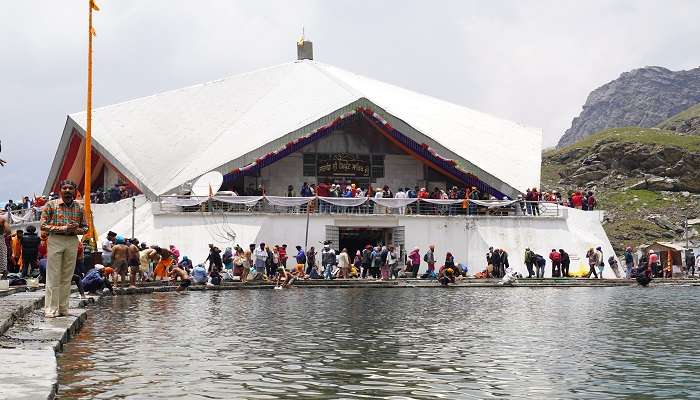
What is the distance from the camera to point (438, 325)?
41.1 ft

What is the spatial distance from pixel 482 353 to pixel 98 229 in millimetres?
25434

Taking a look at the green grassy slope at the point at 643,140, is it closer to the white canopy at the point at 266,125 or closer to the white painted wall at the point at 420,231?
the white canopy at the point at 266,125

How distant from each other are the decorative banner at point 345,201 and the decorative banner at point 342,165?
5783 mm

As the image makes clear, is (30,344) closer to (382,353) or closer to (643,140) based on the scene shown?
(382,353)

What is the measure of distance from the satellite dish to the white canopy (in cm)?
87

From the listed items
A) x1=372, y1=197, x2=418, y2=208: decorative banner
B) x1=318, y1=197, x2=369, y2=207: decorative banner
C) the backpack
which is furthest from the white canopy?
the backpack

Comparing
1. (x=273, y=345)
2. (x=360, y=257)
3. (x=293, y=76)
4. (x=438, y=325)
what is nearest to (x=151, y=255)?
(x=360, y=257)

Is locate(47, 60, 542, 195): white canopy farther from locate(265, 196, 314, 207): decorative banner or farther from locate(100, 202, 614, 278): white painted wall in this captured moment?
locate(265, 196, 314, 207): decorative banner

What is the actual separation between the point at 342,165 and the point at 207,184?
7570 mm

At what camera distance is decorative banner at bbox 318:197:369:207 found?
31.9 m

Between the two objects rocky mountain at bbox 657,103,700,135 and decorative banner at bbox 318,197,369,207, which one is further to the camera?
rocky mountain at bbox 657,103,700,135

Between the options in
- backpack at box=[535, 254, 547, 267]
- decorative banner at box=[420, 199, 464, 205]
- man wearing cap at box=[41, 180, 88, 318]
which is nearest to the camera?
man wearing cap at box=[41, 180, 88, 318]

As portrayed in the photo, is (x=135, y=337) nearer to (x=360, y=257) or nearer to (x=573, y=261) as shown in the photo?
(x=360, y=257)

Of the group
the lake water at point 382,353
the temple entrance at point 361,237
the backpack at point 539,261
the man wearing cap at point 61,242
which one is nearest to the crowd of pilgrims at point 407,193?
the temple entrance at point 361,237
